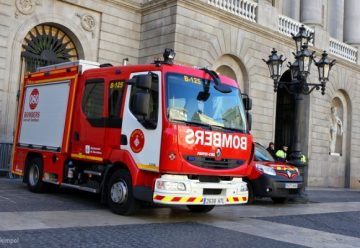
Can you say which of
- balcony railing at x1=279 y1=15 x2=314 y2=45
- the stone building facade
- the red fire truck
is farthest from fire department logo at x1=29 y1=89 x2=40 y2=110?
balcony railing at x1=279 y1=15 x2=314 y2=45

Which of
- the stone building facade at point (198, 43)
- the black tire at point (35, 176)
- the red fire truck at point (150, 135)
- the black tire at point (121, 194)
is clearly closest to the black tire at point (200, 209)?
the red fire truck at point (150, 135)

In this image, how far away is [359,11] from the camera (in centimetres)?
3044

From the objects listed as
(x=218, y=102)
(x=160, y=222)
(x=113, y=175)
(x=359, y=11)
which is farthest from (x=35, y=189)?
(x=359, y=11)

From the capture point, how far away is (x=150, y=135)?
834 cm

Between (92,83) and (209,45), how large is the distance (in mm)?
10183

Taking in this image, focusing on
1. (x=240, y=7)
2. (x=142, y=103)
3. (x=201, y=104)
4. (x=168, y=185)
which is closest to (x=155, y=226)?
(x=168, y=185)

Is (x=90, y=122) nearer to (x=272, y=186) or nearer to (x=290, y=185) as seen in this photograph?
(x=272, y=186)

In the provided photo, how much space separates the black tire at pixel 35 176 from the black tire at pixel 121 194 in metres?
2.73

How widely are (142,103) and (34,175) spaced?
4645 mm

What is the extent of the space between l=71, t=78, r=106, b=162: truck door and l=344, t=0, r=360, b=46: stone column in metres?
23.7

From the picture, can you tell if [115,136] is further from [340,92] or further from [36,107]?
[340,92]

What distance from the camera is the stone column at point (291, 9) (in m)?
27.9

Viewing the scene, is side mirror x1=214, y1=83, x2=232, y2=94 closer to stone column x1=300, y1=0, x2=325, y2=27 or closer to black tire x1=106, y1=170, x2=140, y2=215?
black tire x1=106, y1=170, x2=140, y2=215

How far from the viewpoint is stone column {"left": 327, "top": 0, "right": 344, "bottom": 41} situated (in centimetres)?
3012
